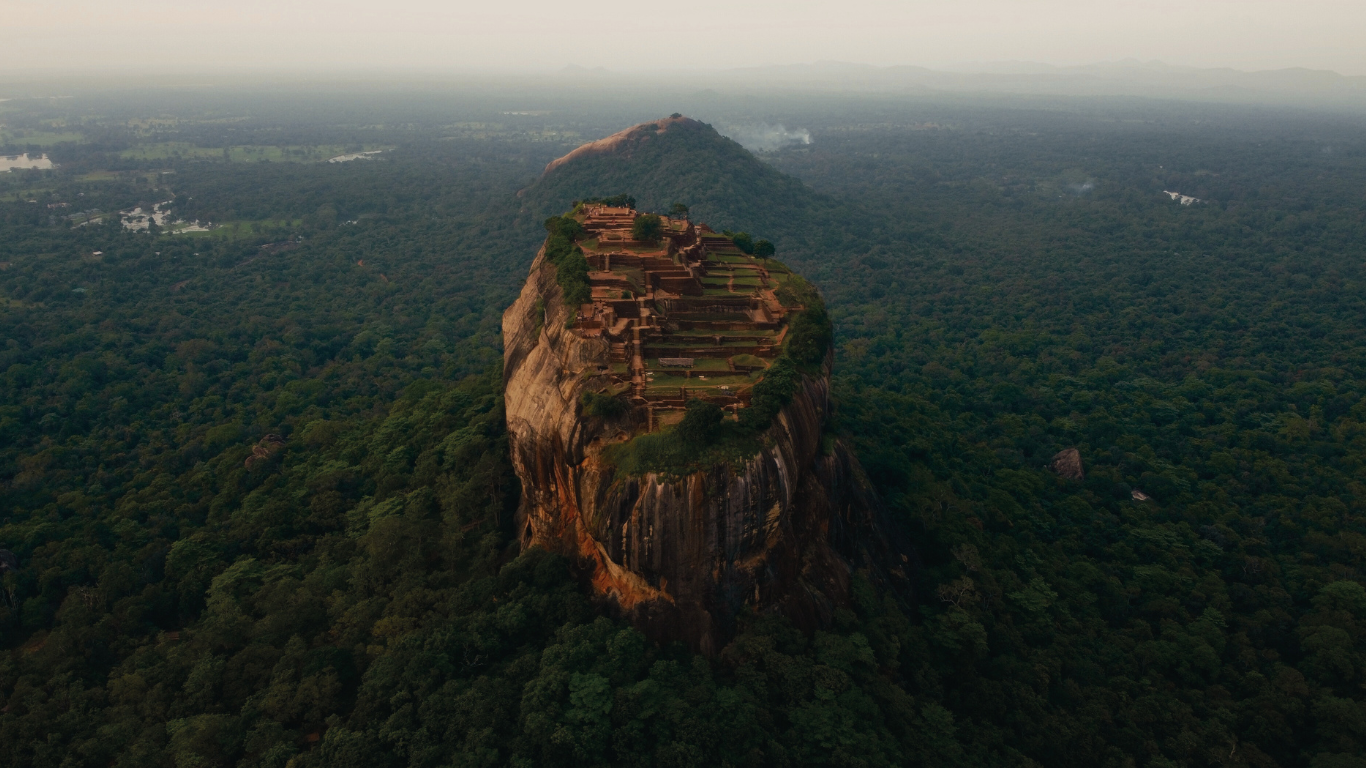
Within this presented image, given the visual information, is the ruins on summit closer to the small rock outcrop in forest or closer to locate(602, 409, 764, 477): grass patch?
the small rock outcrop in forest

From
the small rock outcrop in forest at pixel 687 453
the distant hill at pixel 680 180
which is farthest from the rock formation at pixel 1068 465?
the distant hill at pixel 680 180

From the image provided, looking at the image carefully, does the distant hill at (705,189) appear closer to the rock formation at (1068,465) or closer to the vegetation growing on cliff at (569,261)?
the rock formation at (1068,465)

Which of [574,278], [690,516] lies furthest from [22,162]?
[690,516]

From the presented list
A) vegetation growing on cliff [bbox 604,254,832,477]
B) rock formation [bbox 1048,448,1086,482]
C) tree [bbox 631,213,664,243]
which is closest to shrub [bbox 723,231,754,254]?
tree [bbox 631,213,664,243]

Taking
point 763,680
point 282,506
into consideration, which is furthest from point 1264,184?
point 282,506

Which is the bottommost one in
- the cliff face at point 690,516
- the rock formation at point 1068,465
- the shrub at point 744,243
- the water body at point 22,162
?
the rock formation at point 1068,465

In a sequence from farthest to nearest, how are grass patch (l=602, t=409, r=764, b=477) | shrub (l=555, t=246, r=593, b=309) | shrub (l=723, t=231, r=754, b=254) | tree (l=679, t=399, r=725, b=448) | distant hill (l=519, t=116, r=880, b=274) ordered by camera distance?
distant hill (l=519, t=116, r=880, b=274) < shrub (l=723, t=231, r=754, b=254) < shrub (l=555, t=246, r=593, b=309) < tree (l=679, t=399, r=725, b=448) < grass patch (l=602, t=409, r=764, b=477)
